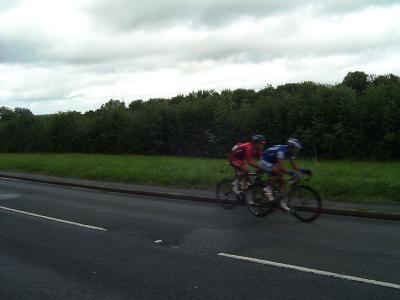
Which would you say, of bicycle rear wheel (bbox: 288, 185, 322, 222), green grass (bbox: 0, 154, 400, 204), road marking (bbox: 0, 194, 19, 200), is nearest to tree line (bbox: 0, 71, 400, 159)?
Answer: green grass (bbox: 0, 154, 400, 204)

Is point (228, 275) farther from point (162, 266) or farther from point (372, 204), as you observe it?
point (372, 204)

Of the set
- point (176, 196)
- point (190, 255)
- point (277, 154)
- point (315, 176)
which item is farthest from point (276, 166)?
point (315, 176)

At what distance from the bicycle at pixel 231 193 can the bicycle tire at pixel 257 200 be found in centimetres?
55

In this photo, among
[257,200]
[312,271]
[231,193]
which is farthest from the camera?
[231,193]

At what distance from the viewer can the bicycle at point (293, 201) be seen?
32.3 feet

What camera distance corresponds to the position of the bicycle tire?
10.5m

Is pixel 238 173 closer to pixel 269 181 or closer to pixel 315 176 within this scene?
pixel 269 181

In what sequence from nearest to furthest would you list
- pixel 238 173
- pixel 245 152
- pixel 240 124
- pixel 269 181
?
pixel 269 181 → pixel 245 152 → pixel 238 173 → pixel 240 124

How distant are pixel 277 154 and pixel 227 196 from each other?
2271 millimetres

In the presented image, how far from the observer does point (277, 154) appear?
33.6 feet

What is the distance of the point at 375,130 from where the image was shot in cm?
2202

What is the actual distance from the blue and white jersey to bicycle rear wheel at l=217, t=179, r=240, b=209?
5.49ft

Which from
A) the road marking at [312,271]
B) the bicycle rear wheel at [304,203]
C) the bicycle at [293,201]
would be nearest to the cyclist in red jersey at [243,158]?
the bicycle at [293,201]

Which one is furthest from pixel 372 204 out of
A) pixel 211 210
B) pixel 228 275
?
pixel 228 275
